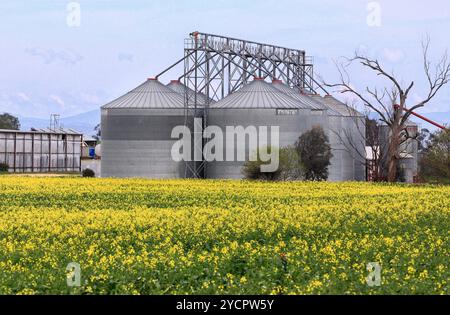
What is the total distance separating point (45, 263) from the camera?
57.1 feet

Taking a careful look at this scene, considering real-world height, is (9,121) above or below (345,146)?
above

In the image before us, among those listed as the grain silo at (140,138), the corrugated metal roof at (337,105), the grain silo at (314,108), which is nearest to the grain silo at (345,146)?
the corrugated metal roof at (337,105)

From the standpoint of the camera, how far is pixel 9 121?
570 feet

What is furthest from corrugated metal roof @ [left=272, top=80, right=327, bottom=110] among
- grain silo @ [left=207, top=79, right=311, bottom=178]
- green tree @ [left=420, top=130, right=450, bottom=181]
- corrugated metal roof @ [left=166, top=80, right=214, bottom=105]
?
green tree @ [left=420, top=130, right=450, bottom=181]

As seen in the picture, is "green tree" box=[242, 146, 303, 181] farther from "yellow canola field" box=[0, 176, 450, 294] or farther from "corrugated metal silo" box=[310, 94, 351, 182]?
"yellow canola field" box=[0, 176, 450, 294]

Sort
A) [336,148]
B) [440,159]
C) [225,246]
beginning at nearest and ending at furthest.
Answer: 1. [225,246]
2. [440,159]
3. [336,148]

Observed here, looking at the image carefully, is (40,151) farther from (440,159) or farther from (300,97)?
(440,159)

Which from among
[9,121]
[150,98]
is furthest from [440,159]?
[9,121]

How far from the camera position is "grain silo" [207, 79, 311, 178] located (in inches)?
2827

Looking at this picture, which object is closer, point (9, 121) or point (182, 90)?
point (182, 90)

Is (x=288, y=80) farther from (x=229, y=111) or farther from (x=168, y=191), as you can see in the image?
(x=168, y=191)

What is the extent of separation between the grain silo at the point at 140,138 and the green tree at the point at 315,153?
9489mm

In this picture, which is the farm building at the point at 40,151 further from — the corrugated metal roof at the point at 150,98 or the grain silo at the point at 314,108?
the grain silo at the point at 314,108

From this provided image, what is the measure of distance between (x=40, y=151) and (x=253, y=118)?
131 feet
